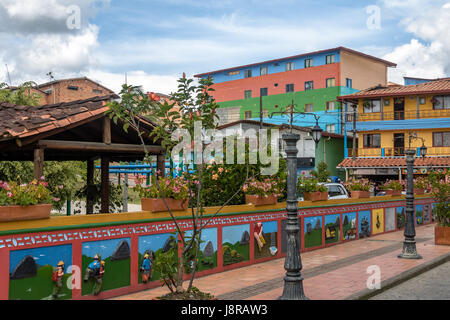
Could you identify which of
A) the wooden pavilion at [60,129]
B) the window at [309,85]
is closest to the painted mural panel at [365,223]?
the wooden pavilion at [60,129]

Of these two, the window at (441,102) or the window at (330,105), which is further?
the window at (330,105)

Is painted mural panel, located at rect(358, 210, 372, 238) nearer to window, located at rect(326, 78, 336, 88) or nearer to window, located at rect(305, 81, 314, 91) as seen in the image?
window, located at rect(326, 78, 336, 88)

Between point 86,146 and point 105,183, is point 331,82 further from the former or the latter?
point 86,146

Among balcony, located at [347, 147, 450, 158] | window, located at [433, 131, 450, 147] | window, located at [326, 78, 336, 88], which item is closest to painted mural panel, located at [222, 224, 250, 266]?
balcony, located at [347, 147, 450, 158]

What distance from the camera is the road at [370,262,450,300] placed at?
8008mm

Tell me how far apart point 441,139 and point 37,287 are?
3824 centimetres

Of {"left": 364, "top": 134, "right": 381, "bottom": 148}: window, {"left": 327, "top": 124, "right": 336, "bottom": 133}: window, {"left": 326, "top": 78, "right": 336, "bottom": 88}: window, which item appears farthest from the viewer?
{"left": 326, "top": 78, "right": 336, "bottom": 88}: window

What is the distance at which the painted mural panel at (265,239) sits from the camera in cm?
1043

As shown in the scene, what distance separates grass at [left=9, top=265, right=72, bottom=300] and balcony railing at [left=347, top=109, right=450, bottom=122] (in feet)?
126

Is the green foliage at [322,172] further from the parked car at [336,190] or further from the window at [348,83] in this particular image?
the parked car at [336,190]

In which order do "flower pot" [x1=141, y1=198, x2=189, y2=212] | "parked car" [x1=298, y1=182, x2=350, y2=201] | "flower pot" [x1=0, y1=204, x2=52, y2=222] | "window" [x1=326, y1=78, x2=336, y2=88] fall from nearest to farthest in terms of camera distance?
"flower pot" [x1=0, y1=204, x2=52, y2=222] → "flower pot" [x1=141, y1=198, x2=189, y2=212] → "parked car" [x1=298, y1=182, x2=350, y2=201] → "window" [x1=326, y1=78, x2=336, y2=88]

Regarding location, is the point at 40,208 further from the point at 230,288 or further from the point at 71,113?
the point at 230,288

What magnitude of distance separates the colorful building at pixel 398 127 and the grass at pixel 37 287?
35143mm
